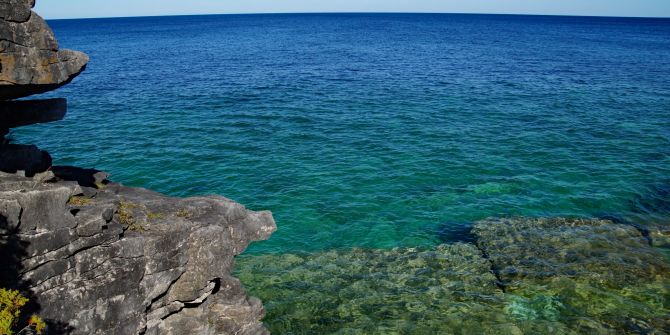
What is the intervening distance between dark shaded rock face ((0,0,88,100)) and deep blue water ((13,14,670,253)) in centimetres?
1927

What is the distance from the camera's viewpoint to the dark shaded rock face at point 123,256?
601 inches

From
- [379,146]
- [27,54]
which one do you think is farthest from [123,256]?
[379,146]

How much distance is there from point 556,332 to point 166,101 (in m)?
58.9

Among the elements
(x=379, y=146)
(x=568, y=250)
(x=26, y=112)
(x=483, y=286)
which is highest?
(x=26, y=112)

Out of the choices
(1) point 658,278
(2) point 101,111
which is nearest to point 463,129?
(1) point 658,278

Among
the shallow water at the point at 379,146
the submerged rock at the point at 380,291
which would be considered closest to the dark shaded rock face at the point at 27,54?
the submerged rock at the point at 380,291

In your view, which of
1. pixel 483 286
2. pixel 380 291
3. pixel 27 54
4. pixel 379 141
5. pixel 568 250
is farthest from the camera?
pixel 379 141

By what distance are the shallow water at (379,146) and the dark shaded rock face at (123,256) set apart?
6.01m

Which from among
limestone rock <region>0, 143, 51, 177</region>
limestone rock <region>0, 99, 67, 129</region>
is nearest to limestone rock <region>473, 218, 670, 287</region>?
limestone rock <region>0, 143, 51, 177</region>

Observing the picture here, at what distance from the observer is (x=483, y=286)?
2755cm

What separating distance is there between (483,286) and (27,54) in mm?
24711

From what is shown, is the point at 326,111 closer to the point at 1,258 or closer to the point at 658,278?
the point at 658,278

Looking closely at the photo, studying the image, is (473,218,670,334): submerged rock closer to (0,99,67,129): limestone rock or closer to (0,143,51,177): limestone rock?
(0,143,51,177): limestone rock

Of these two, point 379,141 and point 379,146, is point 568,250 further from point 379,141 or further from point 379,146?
point 379,141
